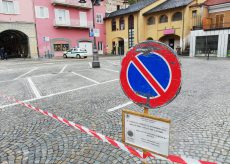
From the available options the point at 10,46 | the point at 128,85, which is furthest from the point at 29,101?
the point at 10,46

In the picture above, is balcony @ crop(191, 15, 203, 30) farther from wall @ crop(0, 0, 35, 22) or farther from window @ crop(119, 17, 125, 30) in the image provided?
wall @ crop(0, 0, 35, 22)

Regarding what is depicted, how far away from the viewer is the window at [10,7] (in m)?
23.7

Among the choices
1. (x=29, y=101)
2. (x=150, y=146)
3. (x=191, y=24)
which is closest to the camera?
(x=150, y=146)

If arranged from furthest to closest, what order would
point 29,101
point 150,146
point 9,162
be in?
point 29,101 < point 9,162 < point 150,146

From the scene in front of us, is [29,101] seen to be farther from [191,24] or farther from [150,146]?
[191,24]

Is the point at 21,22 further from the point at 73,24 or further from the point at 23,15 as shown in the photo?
the point at 73,24

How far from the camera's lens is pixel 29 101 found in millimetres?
5898

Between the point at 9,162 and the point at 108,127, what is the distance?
184cm

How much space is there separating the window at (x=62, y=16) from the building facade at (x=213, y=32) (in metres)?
18.8

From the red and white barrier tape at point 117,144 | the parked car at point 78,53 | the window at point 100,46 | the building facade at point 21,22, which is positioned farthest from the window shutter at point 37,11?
the red and white barrier tape at point 117,144

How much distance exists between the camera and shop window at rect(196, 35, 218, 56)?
22.7 m

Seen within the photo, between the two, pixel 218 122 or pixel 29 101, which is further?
pixel 29 101

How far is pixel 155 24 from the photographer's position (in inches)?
1166

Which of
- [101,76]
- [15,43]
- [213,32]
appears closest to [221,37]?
[213,32]
